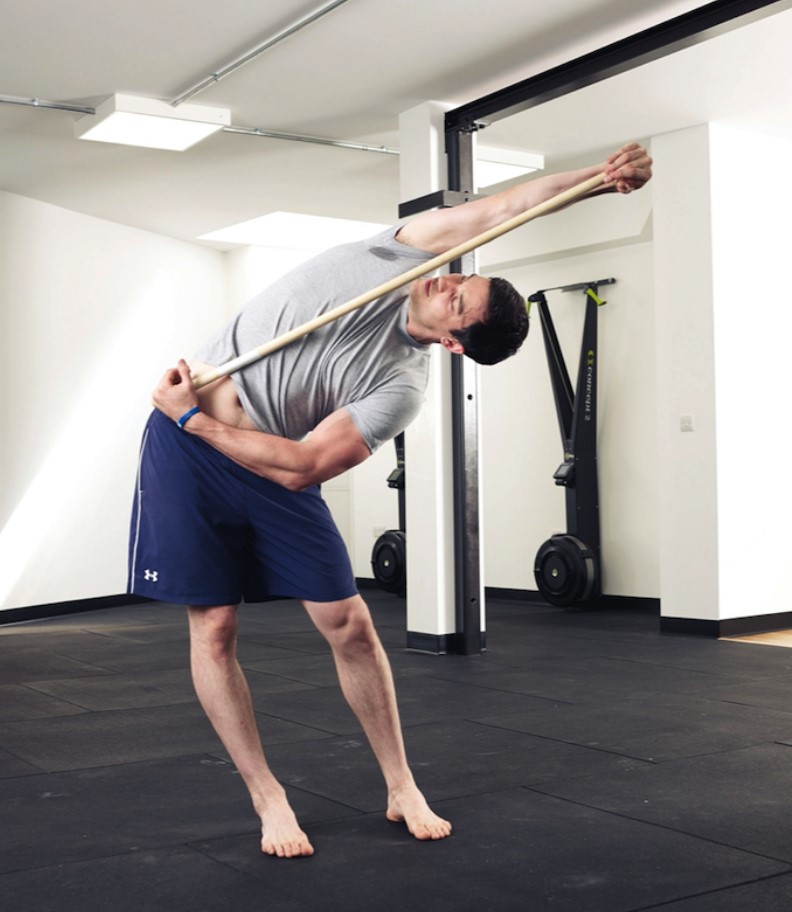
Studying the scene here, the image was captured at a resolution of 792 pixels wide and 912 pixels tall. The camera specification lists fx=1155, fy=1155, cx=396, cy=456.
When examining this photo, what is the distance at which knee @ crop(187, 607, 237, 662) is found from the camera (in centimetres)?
Result: 236

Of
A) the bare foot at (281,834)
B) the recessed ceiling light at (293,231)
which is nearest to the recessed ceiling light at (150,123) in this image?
the recessed ceiling light at (293,231)

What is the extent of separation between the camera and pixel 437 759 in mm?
3264

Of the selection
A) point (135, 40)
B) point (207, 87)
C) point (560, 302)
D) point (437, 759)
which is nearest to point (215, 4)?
point (135, 40)

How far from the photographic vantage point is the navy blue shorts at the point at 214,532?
2309mm

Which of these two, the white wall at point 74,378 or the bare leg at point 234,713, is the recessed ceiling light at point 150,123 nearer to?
the white wall at point 74,378

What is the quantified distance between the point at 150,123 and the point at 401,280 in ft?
12.3

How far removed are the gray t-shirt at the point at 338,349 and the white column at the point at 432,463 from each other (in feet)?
10.00

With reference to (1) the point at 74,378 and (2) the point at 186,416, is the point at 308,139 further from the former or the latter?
(2) the point at 186,416

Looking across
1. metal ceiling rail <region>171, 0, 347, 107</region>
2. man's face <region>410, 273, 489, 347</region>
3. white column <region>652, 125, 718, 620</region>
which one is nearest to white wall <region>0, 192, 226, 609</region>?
metal ceiling rail <region>171, 0, 347, 107</region>

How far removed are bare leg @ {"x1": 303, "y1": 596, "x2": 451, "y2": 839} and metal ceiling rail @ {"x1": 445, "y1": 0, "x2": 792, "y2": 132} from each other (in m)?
2.82

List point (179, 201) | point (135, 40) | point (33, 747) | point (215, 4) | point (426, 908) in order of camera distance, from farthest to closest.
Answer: point (179, 201), point (135, 40), point (215, 4), point (33, 747), point (426, 908)

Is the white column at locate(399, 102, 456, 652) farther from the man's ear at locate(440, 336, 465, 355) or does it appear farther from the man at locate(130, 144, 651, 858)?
the man's ear at locate(440, 336, 465, 355)

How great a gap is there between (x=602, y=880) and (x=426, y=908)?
0.37 metres

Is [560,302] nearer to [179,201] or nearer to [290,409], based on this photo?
[179,201]
